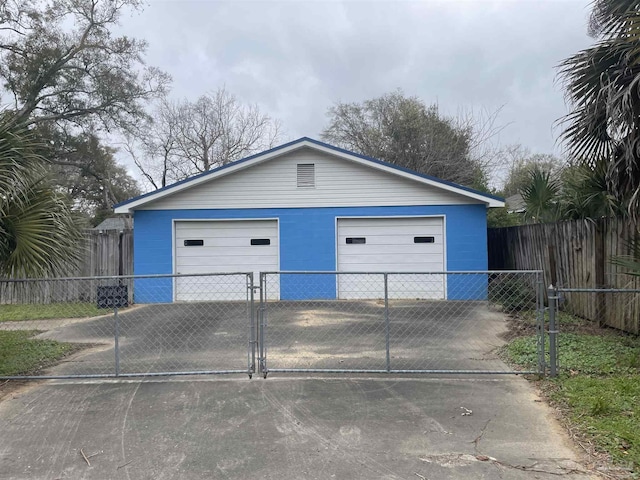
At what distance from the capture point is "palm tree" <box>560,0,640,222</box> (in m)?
5.81

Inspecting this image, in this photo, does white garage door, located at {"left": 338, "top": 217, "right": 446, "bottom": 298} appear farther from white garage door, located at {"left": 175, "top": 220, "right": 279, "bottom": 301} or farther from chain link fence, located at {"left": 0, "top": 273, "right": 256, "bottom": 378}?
chain link fence, located at {"left": 0, "top": 273, "right": 256, "bottom": 378}

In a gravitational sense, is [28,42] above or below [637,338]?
above

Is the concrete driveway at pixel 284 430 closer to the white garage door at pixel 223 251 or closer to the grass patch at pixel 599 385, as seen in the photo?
the grass patch at pixel 599 385

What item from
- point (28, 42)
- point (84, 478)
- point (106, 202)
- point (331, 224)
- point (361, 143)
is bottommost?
point (84, 478)

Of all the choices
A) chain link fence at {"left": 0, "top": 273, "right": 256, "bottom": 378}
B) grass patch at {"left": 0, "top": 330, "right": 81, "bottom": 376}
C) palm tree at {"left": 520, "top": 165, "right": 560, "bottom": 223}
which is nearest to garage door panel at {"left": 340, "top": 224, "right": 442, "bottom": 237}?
palm tree at {"left": 520, "top": 165, "right": 560, "bottom": 223}

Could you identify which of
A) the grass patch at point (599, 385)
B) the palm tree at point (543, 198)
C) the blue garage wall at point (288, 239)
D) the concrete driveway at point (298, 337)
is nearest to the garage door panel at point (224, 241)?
the blue garage wall at point (288, 239)

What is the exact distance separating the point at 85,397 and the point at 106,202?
29378mm

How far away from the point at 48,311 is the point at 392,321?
8.22 m

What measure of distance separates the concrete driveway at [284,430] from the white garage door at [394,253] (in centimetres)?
704

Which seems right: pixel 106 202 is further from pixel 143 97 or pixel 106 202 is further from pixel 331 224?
pixel 331 224

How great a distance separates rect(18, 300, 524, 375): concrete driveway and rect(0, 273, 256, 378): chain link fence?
3 cm

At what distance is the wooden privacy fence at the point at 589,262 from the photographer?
7.22 meters

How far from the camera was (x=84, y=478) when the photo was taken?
3.40 m

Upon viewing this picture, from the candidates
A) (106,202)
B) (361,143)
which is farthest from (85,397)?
(106,202)
